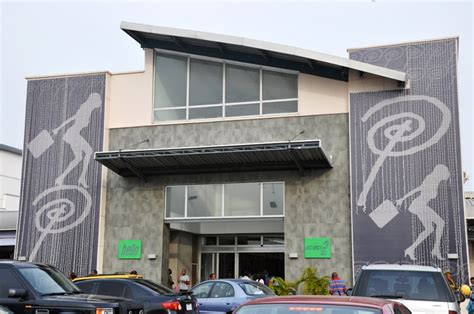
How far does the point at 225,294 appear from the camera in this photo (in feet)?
52.3

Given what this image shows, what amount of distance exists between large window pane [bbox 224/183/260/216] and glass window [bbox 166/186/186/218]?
1.87m

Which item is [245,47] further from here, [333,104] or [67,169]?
[67,169]

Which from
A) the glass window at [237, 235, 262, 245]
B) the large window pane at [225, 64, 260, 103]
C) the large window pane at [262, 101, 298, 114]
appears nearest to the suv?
the large window pane at [262, 101, 298, 114]

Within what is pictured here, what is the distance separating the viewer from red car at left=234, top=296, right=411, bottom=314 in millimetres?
5164

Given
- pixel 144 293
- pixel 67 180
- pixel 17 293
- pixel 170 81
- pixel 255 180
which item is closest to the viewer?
pixel 17 293

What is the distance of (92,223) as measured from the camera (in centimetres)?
2552

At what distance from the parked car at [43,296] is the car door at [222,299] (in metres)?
4.81

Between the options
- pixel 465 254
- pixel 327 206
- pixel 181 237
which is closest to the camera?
pixel 465 254

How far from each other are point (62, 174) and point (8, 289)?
16413 millimetres

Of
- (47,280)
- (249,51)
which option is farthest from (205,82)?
(47,280)

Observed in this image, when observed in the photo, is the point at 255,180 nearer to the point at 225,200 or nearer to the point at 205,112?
the point at 225,200

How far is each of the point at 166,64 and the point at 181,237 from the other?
7.59m

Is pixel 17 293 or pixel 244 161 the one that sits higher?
pixel 244 161

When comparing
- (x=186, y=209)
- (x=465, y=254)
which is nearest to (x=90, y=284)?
(x=186, y=209)
